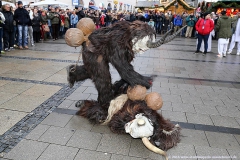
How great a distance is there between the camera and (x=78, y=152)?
254 centimetres

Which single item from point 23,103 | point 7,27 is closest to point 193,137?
point 23,103

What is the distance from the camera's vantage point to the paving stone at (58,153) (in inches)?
95.7

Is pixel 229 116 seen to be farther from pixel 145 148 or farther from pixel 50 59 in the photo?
pixel 50 59

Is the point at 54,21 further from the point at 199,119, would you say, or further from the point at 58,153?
the point at 58,153

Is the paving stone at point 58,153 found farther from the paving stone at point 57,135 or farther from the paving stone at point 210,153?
the paving stone at point 210,153

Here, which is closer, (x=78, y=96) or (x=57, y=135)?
(x=57, y=135)

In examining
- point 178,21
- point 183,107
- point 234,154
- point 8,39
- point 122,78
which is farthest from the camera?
point 178,21

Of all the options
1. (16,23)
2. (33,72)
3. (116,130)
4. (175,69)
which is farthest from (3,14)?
(116,130)

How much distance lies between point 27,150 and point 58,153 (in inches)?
14.8

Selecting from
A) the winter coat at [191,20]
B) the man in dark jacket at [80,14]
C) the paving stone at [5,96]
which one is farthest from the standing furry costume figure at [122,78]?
the winter coat at [191,20]

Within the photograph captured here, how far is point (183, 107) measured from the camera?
12.7ft

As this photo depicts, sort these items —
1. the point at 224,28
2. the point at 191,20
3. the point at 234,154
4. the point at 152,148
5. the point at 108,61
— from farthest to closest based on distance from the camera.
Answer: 1. the point at 191,20
2. the point at 224,28
3. the point at 108,61
4. the point at 234,154
5. the point at 152,148

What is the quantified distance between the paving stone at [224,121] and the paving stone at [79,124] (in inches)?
76.5

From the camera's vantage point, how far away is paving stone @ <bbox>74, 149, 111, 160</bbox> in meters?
2.45
